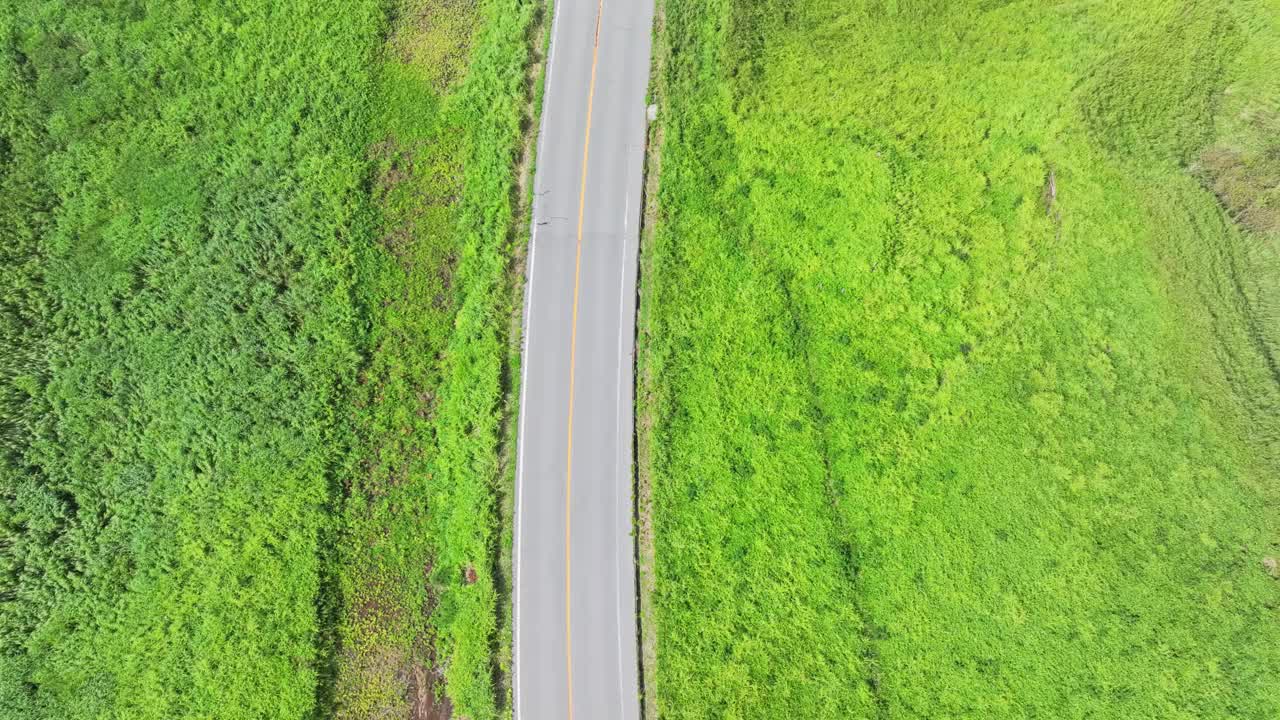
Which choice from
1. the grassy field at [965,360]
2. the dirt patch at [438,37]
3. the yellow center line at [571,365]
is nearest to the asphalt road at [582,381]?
the yellow center line at [571,365]

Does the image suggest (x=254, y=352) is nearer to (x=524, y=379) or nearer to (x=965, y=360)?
(x=524, y=379)

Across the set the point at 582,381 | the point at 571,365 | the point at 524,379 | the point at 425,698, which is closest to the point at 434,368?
the point at 524,379

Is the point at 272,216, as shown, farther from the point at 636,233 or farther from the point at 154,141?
the point at 636,233

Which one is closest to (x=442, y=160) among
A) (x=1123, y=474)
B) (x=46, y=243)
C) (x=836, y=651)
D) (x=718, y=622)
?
(x=46, y=243)

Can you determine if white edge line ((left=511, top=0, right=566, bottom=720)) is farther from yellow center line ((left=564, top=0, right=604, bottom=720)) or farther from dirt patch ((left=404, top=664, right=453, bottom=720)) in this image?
dirt patch ((left=404, top=664, right=453, bottom=720))

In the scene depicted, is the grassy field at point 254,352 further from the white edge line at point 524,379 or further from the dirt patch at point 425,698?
the white edge line at point 524,379
